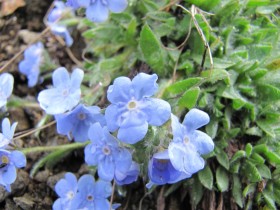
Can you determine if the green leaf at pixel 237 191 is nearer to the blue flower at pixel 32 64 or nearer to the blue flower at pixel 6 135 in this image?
→ the blue flower at pixel 6 135

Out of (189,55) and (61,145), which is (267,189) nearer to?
(189,55)

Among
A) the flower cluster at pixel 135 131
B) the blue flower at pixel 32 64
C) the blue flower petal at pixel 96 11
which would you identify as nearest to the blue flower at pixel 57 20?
the blue flower at pixel 32 64

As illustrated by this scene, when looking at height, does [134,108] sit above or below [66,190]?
above

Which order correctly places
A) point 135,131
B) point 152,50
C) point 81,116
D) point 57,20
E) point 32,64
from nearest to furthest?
point 135,131
point 81,116
point 152,50
point 32,64
point 57,20

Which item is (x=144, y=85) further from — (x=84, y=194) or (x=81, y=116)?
(x=84, y=194)

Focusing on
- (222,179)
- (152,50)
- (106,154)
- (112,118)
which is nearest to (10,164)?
(106,154)

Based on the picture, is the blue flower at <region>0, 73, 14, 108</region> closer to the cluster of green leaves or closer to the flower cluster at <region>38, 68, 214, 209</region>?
the flower cluster at <region>38, 68, 214, 209</region>
